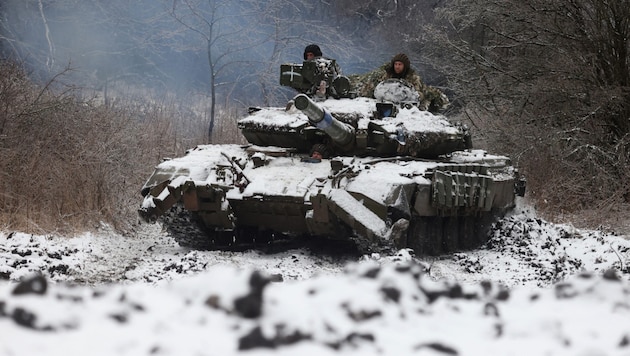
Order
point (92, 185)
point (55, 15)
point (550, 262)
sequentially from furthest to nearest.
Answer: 1. point (55, 15)
2. point (92, 185)
3. point (550, 262)

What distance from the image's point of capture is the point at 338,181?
331 inches

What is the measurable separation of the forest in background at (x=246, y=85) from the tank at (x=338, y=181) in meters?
1.50

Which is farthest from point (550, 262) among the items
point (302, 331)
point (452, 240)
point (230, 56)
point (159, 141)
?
point (230, 56)

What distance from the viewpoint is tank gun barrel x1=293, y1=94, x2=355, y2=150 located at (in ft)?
26.3

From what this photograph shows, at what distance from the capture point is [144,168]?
13.0 m

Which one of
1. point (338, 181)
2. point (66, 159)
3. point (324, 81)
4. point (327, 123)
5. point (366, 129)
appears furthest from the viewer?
point (66, 159)

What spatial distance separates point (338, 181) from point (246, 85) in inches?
444

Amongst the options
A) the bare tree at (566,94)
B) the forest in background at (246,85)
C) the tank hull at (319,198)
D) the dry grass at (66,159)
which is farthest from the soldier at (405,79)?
the dry grass at (66,159)

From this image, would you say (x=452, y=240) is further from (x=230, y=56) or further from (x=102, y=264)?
(x=230, y=56)

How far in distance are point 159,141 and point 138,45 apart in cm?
719

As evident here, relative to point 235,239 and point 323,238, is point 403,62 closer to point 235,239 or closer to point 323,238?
point 323,238

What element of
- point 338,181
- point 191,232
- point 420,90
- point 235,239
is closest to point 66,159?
point 191,232

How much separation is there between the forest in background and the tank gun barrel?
3026 mm

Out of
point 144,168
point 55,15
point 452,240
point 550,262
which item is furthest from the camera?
point 55,15
